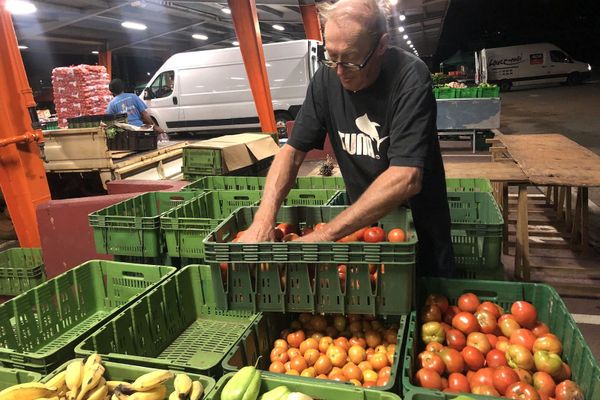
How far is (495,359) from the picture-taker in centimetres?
187

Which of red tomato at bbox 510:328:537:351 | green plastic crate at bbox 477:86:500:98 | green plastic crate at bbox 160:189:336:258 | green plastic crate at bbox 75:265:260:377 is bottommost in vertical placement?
green plastic crate at bbox 75:265:260:377

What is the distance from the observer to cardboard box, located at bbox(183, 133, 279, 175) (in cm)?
596

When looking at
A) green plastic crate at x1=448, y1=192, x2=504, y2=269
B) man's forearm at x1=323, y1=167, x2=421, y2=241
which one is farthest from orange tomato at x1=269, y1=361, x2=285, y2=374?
green plastic crate at x1=448, y1=192, x2=504, y2=269

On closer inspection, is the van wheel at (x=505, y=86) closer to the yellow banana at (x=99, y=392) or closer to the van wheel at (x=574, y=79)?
the van wheel at (x=574, y=79)

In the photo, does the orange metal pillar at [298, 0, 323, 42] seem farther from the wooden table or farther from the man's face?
the man's face

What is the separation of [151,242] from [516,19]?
→ 170 feet

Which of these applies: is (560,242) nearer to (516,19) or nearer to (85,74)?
(85,74)

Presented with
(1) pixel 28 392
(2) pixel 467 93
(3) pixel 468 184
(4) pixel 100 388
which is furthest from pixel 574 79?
(1) pixel 28 392

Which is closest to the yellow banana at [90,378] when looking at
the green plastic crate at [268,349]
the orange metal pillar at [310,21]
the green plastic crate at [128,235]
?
the green plastic crate at [268,349]

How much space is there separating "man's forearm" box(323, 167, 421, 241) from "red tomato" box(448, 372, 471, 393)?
0.68 m

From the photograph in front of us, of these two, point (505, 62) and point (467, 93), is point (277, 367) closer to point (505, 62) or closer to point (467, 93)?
point (467, 93)

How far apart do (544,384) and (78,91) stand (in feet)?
33.7

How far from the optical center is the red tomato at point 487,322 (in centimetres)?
203

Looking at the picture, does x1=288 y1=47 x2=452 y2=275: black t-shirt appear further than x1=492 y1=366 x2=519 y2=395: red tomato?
Yes
